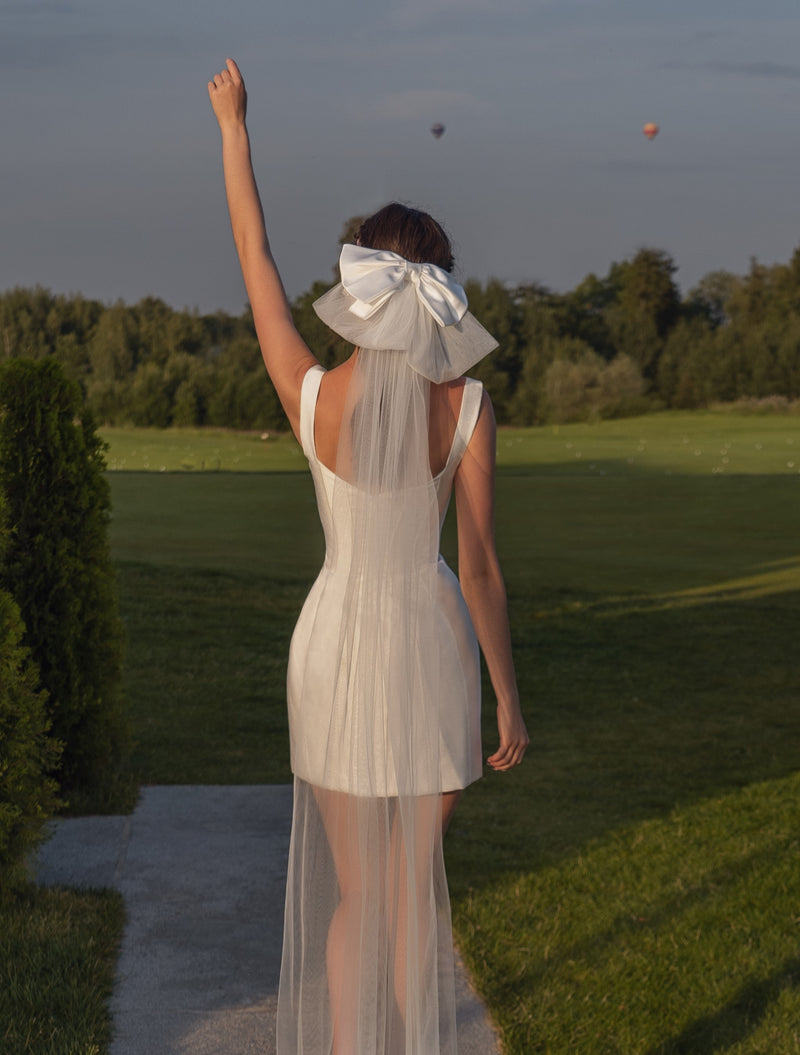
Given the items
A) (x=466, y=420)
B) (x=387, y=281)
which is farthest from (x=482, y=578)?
(x=387, y=281)

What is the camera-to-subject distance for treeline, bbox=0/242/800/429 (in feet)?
135

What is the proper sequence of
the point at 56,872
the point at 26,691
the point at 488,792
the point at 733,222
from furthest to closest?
the point at 733,222 < the point at 488,792 < the point at 56,872 < the point at 26,691

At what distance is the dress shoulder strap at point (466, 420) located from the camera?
8.43 feet

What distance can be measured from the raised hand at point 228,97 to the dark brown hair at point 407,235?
0.49 m

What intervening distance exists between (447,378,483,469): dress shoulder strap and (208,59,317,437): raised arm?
370 mm

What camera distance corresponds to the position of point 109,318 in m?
42.5

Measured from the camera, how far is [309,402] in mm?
2621

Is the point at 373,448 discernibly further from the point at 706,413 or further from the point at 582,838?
the point at 706,413

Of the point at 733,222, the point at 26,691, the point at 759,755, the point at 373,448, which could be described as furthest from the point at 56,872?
the point at 733,222

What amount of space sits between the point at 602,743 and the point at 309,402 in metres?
5.45

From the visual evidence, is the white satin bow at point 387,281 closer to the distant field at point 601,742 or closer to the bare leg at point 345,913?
the bare leg at point 345,913

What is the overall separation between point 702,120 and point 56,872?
5640 centimetres

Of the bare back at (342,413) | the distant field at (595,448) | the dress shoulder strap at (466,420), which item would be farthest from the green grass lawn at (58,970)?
the distant field at (595,448)

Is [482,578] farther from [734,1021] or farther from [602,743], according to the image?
[602,743]
